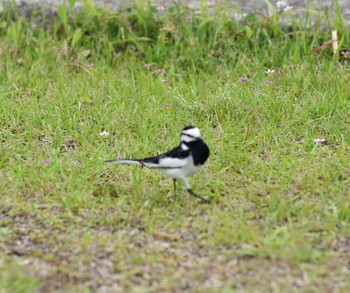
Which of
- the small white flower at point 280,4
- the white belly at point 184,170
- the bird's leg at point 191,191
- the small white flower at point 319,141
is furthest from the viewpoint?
the small white flower at point 280,4

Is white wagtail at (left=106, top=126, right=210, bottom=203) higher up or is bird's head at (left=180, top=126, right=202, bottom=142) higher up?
bird's head at (left=180, top=126, right=202, bottom=142)

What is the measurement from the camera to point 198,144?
4.39 m

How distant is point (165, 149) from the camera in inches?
210

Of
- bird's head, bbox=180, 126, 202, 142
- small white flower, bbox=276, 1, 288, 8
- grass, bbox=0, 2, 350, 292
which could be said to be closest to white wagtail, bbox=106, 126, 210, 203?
bird's head, bbox=180, 126, 202, 142

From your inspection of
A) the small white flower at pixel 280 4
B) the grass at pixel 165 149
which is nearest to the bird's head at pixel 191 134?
the grass at pixel 165 149

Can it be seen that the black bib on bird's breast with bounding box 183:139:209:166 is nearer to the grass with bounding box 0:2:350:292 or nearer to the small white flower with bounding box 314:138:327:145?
the grass with bounding box 0:2:350:292

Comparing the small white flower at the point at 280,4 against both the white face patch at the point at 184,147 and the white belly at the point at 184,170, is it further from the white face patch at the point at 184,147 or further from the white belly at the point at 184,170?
the white belly at the point at 184,170

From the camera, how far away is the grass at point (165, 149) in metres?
3.84

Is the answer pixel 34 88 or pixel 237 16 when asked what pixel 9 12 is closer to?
pixel 34 88

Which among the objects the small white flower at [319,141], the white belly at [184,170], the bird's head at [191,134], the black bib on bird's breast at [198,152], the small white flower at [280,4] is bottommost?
the small white flower at [319,141]

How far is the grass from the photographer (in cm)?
384

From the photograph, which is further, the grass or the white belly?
the white belly

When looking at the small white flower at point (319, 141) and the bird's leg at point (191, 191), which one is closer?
the bird's leg at point (191, 191)

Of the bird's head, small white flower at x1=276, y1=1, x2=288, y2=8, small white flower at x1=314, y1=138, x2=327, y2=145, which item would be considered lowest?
small white flower at x1=314, y1=138, x2=327, y2=145
